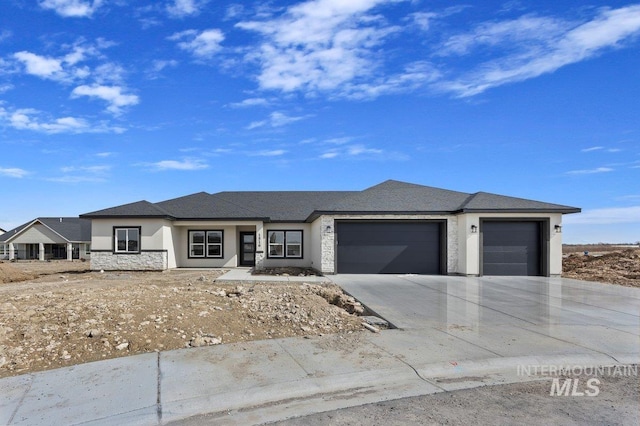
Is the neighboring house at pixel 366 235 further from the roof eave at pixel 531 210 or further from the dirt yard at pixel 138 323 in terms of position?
the dirt yard at pixel 138 323

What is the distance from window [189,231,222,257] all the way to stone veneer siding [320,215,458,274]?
778 cm

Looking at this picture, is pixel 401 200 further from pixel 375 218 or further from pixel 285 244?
pixel 285 244

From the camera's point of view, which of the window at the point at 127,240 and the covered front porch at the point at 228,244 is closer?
the window at the point at 127,240

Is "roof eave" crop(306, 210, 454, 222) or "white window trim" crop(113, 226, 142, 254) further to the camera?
"white window trim" crop(113, 226, 142, 254)

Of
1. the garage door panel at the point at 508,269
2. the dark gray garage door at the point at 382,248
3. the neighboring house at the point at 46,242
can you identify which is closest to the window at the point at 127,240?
the dark gray garage door at the point at 382,248

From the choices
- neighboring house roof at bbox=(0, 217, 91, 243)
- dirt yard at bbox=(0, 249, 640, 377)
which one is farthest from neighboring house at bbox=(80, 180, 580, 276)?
neighboring house roof at bbox=(0, 217, 91, 243)

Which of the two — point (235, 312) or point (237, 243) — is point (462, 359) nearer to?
point (235, 312)

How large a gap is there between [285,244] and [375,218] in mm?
6922

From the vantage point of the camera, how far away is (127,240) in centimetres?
2175

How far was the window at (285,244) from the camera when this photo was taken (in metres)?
23.7

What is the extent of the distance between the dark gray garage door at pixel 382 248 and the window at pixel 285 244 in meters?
5.45

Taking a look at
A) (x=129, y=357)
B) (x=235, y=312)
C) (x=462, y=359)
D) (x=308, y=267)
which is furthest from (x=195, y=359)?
(x=308, y=267)

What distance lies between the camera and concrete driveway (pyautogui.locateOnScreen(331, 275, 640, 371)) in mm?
6441

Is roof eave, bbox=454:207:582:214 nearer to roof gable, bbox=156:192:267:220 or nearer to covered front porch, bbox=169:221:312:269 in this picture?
covered front porch, bbox=169:221:312:269
